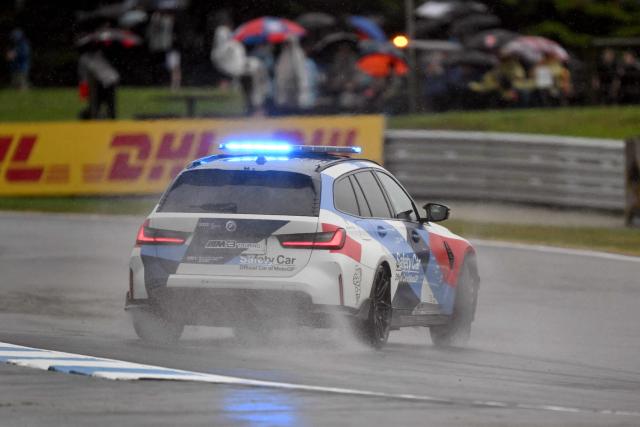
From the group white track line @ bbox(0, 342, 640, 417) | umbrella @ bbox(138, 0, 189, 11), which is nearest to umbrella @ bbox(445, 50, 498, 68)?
umbrella @ bbox(138, 0, 189, 11)

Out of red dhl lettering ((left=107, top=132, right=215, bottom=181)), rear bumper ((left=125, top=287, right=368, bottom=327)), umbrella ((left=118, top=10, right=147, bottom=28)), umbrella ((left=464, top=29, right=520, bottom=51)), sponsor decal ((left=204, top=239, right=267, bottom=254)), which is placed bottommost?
umbrella ((left=118, top=10, right=147, bottom=28))

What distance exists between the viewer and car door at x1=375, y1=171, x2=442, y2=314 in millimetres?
12930

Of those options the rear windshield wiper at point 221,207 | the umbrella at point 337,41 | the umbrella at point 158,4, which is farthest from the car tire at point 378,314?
the umbrella at point 158,4

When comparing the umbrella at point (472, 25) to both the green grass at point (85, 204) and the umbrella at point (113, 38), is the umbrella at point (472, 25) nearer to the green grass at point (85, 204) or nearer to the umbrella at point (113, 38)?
the umbrella at point (113, 38)

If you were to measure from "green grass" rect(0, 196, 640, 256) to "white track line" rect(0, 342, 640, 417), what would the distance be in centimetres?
1178

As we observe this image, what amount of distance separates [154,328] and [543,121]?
938 inches

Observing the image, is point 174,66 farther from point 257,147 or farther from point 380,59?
point 257,147

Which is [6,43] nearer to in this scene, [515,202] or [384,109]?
[384,109]

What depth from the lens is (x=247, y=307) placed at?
38.5 feet

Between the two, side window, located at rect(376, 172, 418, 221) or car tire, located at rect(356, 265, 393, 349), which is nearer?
car tire, located at rect(356, 265, 393, 349)

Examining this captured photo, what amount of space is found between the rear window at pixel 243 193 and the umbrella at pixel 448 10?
32794 mm

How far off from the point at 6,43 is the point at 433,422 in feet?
153

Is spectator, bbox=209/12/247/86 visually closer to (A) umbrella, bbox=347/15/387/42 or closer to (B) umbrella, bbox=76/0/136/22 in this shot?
(A) umbrella, bbox=347/15/387/42

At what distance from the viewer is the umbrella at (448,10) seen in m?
44.6
